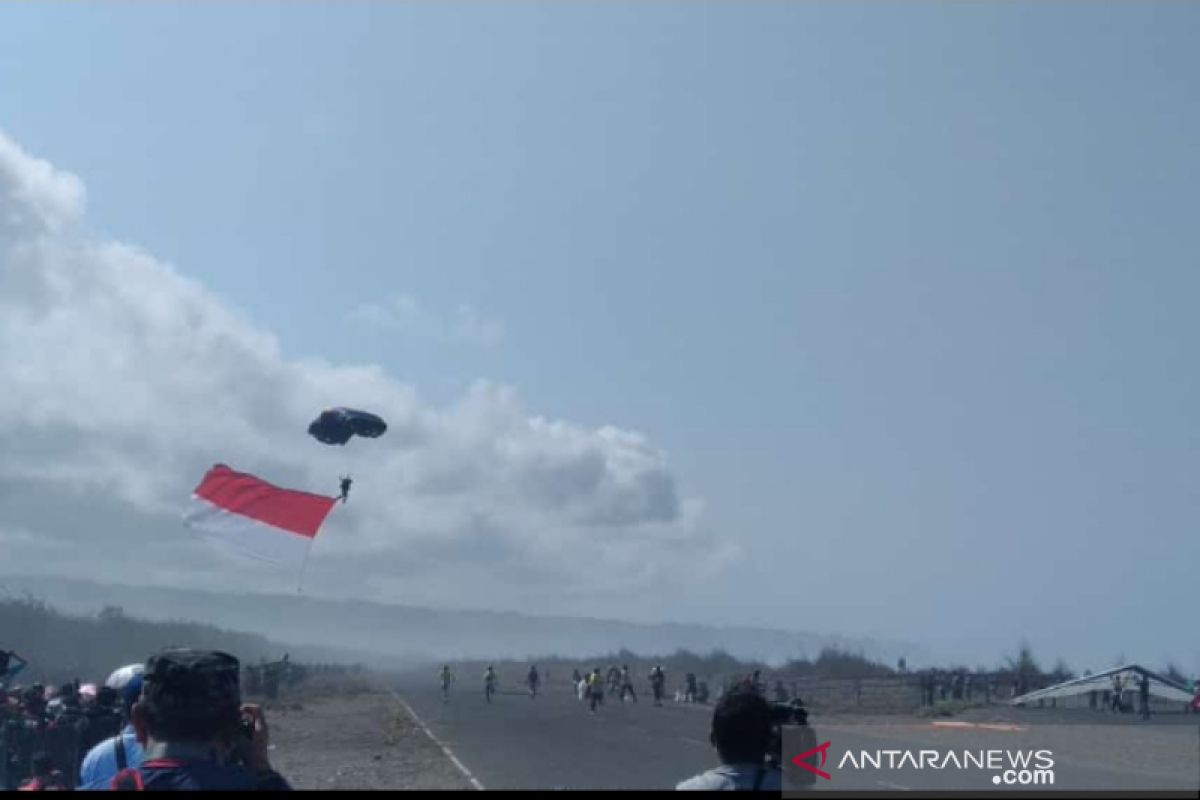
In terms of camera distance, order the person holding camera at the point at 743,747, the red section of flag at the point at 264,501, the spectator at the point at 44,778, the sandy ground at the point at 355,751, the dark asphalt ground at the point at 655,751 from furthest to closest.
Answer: the sandy ground at the point at 355,751 → the dark asphalt ground at the point at 655,751 → the red section of flag at the point at 264,501 → the spectator at the point at 44,778 → the person holding camera at the point at 743,747

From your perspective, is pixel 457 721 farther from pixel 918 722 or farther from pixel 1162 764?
pixel 1162 764

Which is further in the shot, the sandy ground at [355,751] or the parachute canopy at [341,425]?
the sandy ground at [355,751]

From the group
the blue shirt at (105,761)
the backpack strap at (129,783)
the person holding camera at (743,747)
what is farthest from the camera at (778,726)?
the blue shirt at (105,761)

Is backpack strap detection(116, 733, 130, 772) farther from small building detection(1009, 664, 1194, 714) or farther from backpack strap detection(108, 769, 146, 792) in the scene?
small building detection(1009, 664, 1194, 714)

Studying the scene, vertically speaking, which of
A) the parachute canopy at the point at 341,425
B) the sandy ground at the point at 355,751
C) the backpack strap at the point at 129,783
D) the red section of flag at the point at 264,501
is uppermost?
the parachute canopy at the point at 341,425

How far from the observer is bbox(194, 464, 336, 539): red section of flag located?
37.6 ft

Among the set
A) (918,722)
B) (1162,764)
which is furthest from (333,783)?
(918,722)

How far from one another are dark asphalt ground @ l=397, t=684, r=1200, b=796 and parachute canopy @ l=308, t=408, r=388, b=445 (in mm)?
5599

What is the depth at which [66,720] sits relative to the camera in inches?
545

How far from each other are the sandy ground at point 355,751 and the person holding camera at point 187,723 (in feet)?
57.3

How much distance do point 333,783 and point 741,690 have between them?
18.7m

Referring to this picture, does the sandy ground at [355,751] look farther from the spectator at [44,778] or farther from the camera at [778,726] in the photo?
the camera at [778,726]

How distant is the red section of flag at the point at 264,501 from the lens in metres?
11.5

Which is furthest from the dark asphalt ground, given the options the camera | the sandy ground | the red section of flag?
the camera
